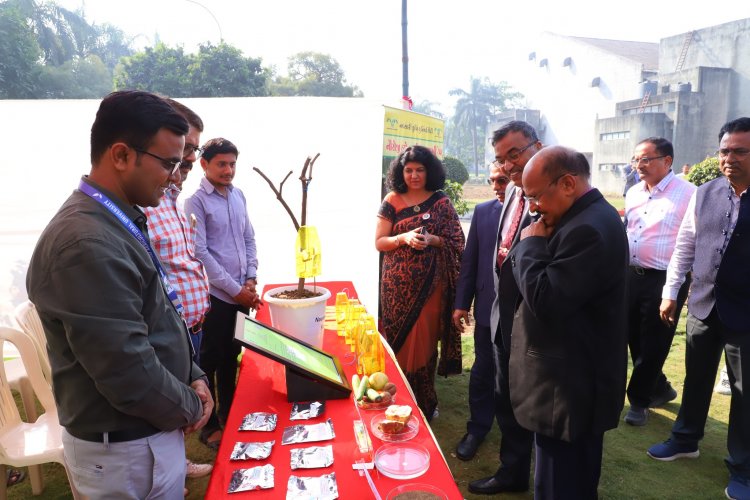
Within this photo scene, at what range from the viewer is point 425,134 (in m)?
4.38

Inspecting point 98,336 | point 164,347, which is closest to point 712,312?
point 164,347

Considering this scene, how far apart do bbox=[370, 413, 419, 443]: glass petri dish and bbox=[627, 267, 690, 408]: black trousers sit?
2.39 meters

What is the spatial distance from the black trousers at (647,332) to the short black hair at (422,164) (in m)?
1.53

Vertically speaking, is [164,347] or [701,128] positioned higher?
[701,128]

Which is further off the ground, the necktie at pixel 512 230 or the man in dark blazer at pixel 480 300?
the necktie at pixel 512 230

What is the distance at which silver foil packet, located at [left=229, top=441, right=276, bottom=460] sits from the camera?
1.30m

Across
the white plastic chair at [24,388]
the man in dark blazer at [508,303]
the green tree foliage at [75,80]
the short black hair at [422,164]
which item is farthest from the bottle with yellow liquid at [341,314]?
the green tree foliage at [75,80]

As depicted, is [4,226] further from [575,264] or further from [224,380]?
[575,264]

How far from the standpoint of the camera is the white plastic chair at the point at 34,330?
260cm

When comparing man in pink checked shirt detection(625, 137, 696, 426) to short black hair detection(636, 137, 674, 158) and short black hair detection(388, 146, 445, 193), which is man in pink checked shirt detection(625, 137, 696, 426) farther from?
short black hair detection(388, 146, 445, 193)

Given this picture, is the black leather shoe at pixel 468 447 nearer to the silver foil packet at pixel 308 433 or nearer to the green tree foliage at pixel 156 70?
the silver foil packet at pixel 308 433

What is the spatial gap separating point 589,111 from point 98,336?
113ft

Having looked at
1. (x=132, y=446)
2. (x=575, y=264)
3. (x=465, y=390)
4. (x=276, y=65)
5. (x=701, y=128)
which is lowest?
(x=465, y=390)

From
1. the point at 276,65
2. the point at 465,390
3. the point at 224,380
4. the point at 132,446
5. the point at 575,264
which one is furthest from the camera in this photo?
the point at 276,65
